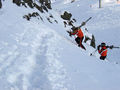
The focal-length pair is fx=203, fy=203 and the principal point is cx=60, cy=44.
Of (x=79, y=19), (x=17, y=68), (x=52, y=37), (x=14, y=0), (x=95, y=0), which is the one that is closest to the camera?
(x=17, y=68)

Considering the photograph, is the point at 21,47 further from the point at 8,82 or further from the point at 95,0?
the point at 95,0

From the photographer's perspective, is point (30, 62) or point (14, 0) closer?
point (30, 62)

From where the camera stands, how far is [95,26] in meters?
31.5

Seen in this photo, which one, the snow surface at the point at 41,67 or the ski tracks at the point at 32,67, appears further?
the snow surface at the point at 41,67

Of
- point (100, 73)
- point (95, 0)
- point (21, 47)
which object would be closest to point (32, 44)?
point (21, 47)

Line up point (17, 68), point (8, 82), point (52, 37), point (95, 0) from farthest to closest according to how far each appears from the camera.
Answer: point (95, 0) → point (52, 37) → point (17, 68) → point (8, 82)

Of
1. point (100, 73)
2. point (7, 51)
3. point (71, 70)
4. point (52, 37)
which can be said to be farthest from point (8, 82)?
point (52, 37)

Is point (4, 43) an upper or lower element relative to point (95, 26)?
upper

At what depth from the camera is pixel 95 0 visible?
1861 inches

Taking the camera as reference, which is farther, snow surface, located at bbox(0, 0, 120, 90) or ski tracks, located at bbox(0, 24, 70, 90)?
snow surface, located at bbox(0, 0, 120, 90)

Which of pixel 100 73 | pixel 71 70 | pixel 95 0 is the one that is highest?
pixel 71 70

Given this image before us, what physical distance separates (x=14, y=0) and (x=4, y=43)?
927 cm

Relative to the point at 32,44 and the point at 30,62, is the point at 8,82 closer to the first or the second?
the point at 30,62

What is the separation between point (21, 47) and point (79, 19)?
98.9ft
